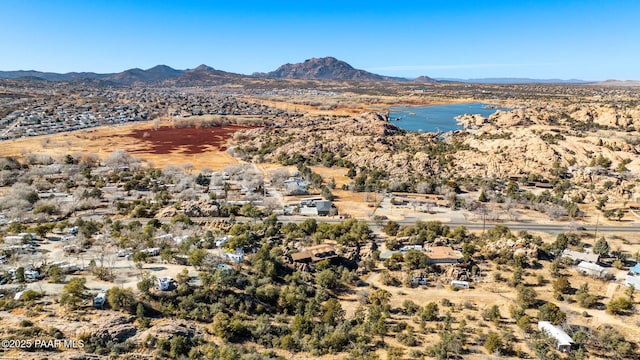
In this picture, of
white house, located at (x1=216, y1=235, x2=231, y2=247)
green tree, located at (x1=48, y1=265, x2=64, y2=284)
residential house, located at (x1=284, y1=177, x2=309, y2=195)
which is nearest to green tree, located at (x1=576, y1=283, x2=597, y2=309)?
white house, located at (x1=216, y1=235, x2=231, y2=247)

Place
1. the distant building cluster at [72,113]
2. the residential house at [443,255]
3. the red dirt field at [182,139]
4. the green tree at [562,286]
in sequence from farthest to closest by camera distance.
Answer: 1. the distant building cluster at [72,113]
2. the red dirt field at [182,139]
3. the residential house at [443,255]
4. the green tree at [562,286]

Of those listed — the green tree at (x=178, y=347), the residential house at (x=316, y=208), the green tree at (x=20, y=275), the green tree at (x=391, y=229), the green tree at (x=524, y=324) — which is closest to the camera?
the green tree at (x=178, y=347)

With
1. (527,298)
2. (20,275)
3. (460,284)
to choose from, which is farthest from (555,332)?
(20,275)

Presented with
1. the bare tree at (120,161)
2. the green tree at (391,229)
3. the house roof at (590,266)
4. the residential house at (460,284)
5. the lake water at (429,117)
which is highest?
the lake water at (429,117)

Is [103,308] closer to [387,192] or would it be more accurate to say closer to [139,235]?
[139,235]

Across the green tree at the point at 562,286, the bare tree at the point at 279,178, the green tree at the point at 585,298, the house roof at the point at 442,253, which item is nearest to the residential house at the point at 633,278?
the green tree at the point at 585,298

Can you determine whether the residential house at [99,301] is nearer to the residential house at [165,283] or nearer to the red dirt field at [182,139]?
the residential house at [165,283]

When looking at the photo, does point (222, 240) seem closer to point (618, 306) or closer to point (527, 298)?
point (527, 298)
